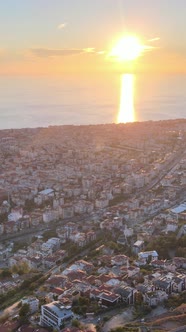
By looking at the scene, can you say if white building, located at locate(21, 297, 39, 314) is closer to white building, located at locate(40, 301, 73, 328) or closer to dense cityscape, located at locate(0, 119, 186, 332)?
dense cityscape, located at locate(0, 119, 186, 332)

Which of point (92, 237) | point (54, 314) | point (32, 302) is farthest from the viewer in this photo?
point (92, 237)

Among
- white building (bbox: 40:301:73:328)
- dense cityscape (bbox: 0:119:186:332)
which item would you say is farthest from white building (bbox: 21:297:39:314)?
white building (bbox: 40:301:73:328)

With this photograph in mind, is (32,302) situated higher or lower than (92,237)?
lower

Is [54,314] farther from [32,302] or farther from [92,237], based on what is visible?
[92,237]

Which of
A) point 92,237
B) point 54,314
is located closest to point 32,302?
point 54,314

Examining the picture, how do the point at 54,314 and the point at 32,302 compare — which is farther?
the point at 32,302

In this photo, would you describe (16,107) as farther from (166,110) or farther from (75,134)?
(75,134)

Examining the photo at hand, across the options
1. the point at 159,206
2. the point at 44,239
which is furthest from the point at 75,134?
the point at 44,239
